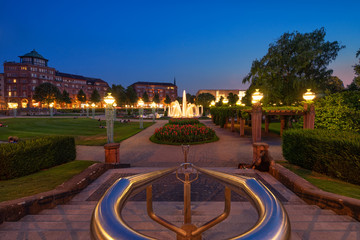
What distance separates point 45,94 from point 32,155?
7813cm

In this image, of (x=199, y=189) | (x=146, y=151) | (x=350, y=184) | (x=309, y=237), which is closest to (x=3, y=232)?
(x=199, y=189)

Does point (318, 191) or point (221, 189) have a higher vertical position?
point (318, 191)

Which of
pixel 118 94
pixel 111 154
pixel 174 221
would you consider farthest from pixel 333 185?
pixel 118 94

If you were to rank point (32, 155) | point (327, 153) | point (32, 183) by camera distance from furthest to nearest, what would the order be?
point (32, 155), point (327, 153), point (32, 183)

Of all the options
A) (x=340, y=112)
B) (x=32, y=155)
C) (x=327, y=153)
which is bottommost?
(x=32, y=155)

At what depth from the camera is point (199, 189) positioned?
557 cm

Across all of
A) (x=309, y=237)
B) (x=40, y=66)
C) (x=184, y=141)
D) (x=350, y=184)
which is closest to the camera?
(x=309, y=237)

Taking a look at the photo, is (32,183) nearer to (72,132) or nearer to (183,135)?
(183,135)

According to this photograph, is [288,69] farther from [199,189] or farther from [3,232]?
[3,232]

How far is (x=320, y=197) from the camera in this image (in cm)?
428

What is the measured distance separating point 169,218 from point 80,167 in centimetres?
574

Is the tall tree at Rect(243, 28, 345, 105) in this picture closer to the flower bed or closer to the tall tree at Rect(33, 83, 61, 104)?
the flower bed

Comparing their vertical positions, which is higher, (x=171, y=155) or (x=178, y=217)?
(x=178, y=217)

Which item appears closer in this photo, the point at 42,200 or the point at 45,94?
the point at 42,200
